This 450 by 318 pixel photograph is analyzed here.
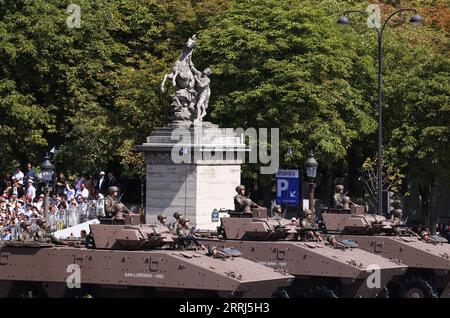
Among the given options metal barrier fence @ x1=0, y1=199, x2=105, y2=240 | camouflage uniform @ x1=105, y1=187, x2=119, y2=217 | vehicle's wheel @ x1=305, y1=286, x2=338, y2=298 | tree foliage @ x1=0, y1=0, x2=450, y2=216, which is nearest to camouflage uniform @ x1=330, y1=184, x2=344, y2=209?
vehicle's wheel @ x1=305, y1=286, x2=338, y2=298

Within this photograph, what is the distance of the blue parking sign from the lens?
53.3 metres

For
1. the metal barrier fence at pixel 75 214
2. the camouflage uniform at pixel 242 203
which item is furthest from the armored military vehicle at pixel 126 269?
the metal barrier fence at pixel 75 214

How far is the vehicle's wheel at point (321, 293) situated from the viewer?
42594 millimetres

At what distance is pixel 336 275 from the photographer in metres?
42.7

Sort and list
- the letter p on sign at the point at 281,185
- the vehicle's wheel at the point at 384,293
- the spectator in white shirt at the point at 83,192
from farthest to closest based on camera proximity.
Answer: the spectator in white shirt at the point at 83,192 → the letter p on sign at the point at 281,185 → the vehicle's wheel at the point at 384,293

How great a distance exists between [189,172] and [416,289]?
13490 mm

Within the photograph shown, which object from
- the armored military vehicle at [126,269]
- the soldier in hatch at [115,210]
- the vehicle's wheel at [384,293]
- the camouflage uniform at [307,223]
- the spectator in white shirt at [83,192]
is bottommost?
the vehicle's wheel at [384,293]

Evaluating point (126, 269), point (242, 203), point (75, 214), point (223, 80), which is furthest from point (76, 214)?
point (126, 269)

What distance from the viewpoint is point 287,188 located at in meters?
53.6

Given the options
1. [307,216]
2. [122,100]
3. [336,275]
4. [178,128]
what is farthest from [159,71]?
[336,275]

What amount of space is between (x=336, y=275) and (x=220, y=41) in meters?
26.0

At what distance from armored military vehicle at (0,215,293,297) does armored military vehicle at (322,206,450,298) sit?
5756mm

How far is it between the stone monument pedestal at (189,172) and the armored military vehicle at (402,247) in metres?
8.96

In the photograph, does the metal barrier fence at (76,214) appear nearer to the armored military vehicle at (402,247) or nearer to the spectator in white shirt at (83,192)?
the spectator in white shirt at (83,192)
